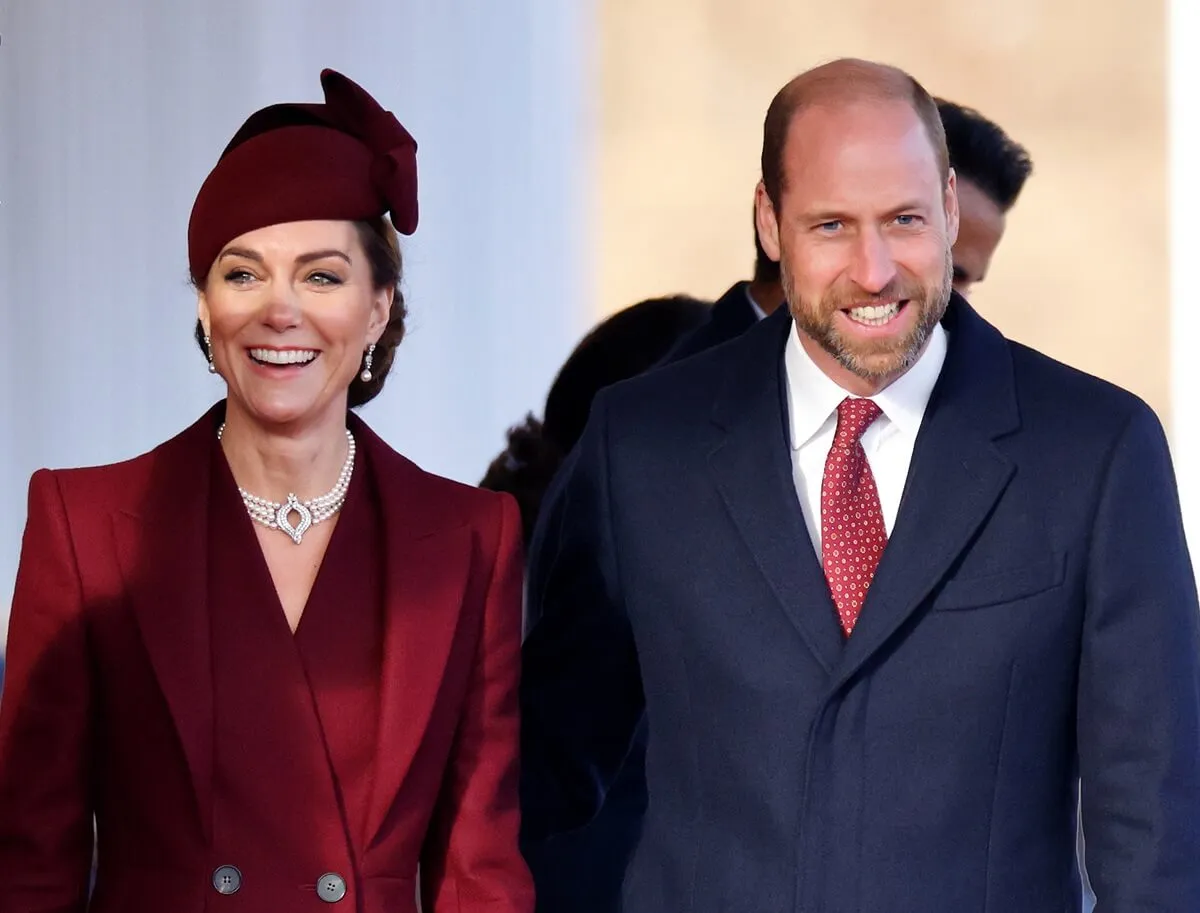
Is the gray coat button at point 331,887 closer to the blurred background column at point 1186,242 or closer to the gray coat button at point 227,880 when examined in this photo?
the gray coat button at point 227,880

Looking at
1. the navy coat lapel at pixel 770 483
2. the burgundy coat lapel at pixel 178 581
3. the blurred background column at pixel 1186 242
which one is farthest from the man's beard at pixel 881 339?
the blurred background column at pixel 1186 242

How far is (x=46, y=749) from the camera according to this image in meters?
2.21

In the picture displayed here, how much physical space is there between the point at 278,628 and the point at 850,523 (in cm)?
64

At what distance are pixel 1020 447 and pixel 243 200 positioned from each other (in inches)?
35.7

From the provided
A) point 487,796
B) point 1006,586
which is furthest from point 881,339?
point 487,796

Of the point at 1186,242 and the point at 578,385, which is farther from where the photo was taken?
the point at 1186,242

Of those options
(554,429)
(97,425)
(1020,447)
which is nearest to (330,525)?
(1020,447)

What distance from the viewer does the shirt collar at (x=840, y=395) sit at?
2.42 metres

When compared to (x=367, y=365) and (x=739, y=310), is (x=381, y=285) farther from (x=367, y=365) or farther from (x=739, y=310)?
(x=739, y=310)

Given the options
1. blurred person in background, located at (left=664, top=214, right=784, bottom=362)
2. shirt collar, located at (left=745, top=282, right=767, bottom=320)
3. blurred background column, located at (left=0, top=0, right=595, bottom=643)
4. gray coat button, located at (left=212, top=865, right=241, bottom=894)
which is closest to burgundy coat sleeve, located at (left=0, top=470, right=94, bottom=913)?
gray coat button, located at (left=212, top=865, right=241, bottom=894)

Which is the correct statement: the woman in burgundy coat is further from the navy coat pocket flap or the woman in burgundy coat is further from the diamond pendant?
the navy coat pocket flap

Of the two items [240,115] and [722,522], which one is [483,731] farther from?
[240,115]

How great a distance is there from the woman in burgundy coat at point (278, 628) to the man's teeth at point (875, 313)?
1.54 feet

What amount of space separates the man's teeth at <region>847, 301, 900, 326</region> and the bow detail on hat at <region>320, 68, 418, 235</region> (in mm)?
520
